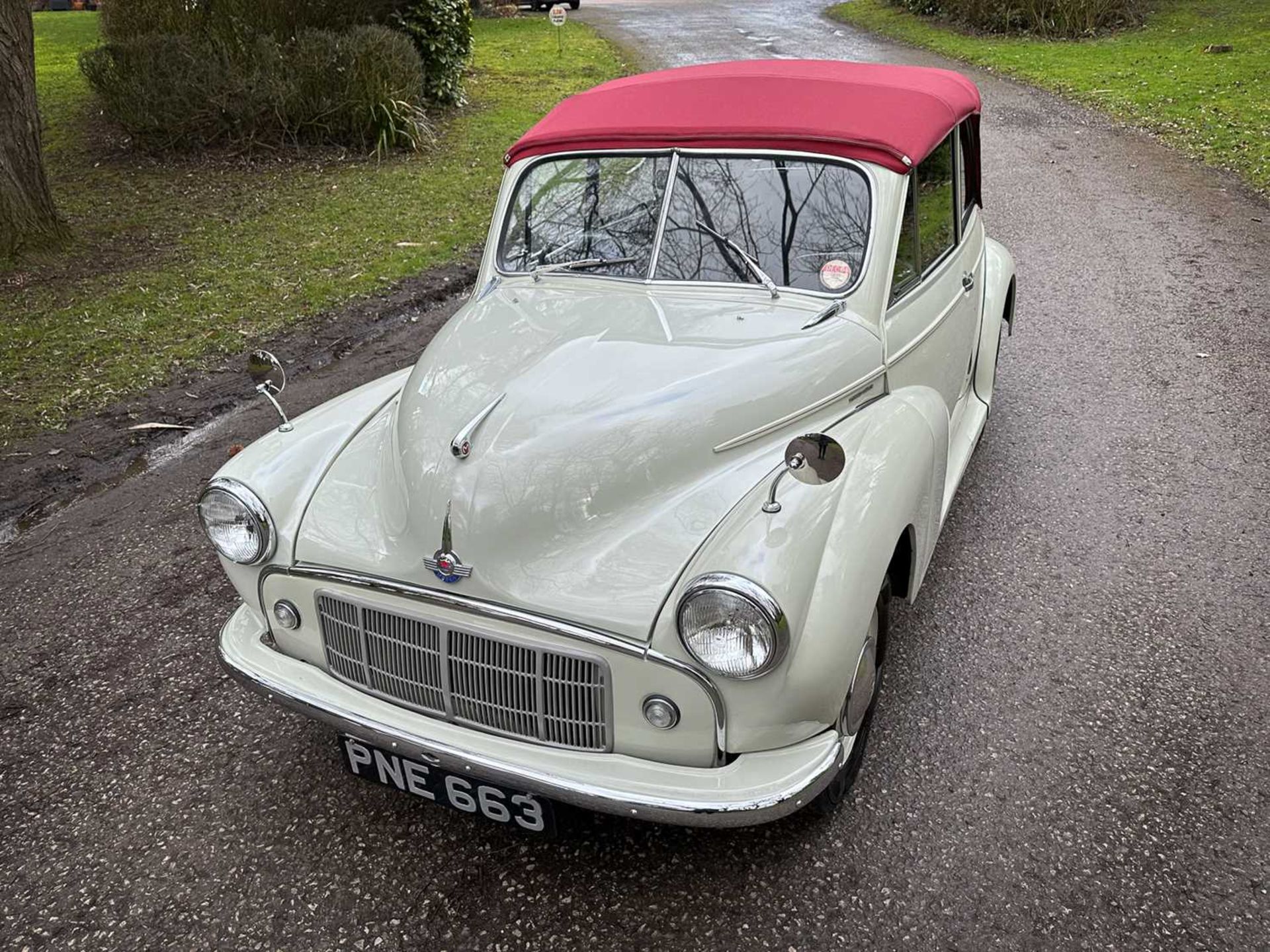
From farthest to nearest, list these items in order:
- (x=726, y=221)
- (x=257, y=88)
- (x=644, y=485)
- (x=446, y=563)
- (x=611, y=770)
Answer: (x=257, y=88)
(x=726, y=221)
(x=644, y=485)
(x=446, y=563)
(x=611, y=770)

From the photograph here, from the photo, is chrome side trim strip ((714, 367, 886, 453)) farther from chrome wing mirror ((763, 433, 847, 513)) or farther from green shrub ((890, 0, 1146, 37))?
green shrub ((890, 0, 1146, 37))

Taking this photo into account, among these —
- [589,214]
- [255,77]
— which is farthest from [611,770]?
[255,77]

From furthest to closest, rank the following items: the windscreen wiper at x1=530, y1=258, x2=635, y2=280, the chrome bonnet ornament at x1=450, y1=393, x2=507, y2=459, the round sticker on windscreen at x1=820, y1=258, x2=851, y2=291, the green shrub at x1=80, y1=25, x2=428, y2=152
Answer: the green shrub at x1=80, y1=25, x2=428, y2=152 → the windscreen wiper at x1=530, y1=258, x2=635, y2=280 → the round sticker on windscreen at x1=820, y1=258, x2=851, y2=291 → the chrome bonnet ornament at x1=450, y1=393, x2=507, y2=459

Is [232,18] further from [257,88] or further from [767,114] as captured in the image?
[767,114]

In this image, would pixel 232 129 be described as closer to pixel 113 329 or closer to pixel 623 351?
pixel 113 329

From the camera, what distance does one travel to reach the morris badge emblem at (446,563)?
241cm

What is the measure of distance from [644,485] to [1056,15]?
19149 millimetres

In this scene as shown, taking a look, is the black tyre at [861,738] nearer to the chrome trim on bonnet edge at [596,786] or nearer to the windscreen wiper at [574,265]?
the chrome trim on bonnet edge at [596,786]

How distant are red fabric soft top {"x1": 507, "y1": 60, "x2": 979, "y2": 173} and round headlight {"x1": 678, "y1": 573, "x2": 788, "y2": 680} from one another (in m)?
1.85

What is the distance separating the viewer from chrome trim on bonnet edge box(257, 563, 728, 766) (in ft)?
7.37

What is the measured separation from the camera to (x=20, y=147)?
Result: 23.2 ft

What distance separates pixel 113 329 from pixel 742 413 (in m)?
5.21

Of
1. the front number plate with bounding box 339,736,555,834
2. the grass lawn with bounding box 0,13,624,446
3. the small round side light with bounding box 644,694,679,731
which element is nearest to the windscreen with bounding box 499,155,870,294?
the small round side light with bounding box 644,694,679,731

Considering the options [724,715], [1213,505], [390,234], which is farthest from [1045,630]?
[390,234]
